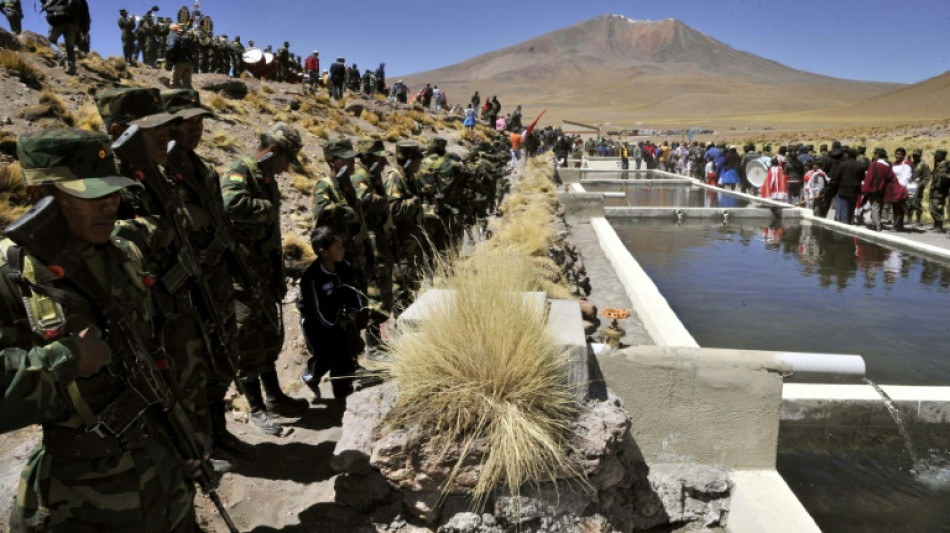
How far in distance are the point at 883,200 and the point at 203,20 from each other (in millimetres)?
24224

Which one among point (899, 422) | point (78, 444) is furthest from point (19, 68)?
point (899, 422)

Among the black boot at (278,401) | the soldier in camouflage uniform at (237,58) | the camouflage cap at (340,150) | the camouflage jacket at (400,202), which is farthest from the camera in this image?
the soldier in camouflage uniform at (237,58)

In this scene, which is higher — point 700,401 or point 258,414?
point 700,401

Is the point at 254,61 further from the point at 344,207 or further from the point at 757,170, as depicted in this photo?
the point at 344,207

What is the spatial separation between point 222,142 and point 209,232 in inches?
384

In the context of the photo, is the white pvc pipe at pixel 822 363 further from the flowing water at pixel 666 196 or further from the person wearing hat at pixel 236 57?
→ the person wearing hat at pixel 236 57

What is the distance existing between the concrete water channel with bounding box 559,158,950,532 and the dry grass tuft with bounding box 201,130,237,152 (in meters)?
6.67

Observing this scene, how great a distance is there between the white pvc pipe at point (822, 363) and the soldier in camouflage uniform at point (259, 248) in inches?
128

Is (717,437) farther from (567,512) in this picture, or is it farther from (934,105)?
(934,105)

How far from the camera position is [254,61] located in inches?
1057

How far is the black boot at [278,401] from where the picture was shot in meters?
4.68

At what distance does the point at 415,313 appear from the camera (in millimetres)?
3598

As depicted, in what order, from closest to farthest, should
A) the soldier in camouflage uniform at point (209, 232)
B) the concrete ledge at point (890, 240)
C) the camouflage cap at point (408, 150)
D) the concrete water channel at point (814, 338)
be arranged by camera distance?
the soldier in camouflage uniform at point (209, 232) < the concrete water channel at point (814, 338) < the camouflage cap at point (408, 150) < the concrete ledge at point (890, 240)

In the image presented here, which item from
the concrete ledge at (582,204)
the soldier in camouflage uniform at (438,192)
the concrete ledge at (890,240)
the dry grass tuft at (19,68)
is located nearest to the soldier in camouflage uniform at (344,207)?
the soldier in camouflage uniform at (438,192)
